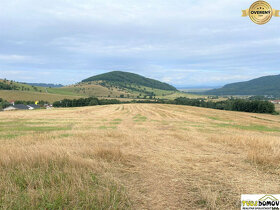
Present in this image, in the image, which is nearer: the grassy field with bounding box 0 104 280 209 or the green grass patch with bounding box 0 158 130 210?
the green grass patch with bounding box 0 158 130 210

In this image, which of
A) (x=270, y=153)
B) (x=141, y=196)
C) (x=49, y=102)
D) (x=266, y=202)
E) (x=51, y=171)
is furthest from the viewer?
(x=49, y=102)

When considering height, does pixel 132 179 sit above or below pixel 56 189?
below

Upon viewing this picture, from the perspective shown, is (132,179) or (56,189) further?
(132,179)

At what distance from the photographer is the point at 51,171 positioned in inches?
217

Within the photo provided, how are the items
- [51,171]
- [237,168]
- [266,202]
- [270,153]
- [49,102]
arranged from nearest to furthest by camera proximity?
[266,202] → [51,171] → [237,168] → [270,153] → [49,102]

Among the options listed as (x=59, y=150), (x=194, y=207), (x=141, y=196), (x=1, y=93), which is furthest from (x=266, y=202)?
(x=1, y=93)

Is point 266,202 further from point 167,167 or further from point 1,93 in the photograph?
point 1,93

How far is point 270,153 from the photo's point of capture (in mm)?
7109

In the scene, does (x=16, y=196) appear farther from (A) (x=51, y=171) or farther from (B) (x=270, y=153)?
(B) (x=270, y=153)

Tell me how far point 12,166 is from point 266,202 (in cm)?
714

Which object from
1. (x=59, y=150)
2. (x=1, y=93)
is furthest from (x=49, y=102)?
(x=59, y=150)

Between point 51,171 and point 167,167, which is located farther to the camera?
point 167,167

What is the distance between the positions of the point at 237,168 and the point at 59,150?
22.0 feet

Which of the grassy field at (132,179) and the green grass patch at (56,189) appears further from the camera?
the grassy field at (132,179)
